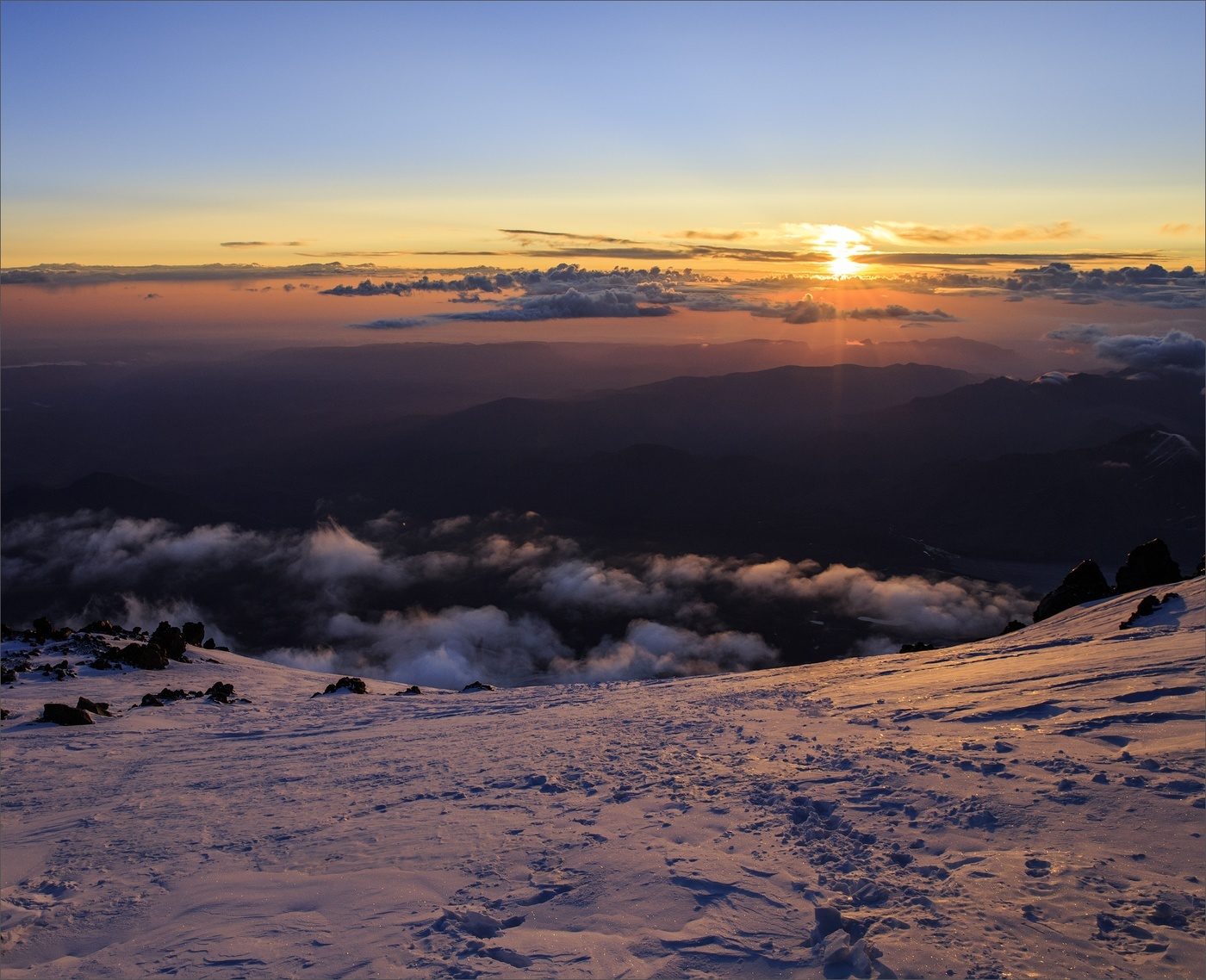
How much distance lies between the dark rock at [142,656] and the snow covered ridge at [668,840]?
37.2 ft

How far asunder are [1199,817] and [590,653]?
553 ft

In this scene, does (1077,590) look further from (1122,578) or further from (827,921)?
(827,921)

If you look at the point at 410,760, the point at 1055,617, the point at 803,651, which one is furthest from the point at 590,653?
the point at 410,760

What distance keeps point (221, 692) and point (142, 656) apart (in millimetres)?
7072

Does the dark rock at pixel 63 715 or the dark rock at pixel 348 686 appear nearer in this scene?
the dark rock at pixel 63 715

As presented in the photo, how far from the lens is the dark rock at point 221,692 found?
97.8ft

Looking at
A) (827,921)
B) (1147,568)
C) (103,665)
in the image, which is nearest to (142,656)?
(103,665)

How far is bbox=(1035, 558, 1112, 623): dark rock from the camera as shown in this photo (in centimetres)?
3722

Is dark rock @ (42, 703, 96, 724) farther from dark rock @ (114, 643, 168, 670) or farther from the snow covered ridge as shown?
dark rock @ (114, 643, 168, 670)

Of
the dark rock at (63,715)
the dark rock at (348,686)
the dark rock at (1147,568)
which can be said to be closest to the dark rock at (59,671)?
the dark rock at (63,715)

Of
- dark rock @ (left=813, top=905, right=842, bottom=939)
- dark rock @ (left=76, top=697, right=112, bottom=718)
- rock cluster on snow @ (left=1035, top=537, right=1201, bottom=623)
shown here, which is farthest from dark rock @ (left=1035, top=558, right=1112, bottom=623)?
dark rock @ (left=76, top=697, right=112, bottom=718)

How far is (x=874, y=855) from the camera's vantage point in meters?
12.0

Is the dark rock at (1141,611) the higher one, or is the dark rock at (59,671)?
the dark rock at (1141,611)

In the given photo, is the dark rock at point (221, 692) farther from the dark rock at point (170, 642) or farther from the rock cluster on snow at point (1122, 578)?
the rock cluster on snow at point (1122, 578)
